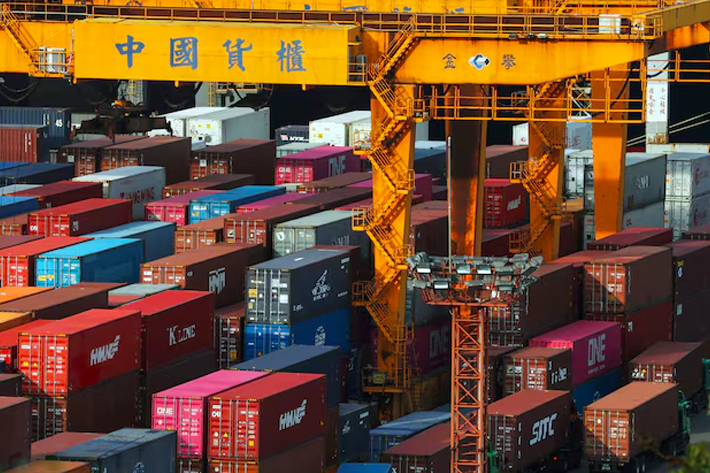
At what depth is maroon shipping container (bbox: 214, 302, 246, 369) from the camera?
52156 millimetres

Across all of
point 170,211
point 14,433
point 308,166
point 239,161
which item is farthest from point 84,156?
point 14,433

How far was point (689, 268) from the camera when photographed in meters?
62.9

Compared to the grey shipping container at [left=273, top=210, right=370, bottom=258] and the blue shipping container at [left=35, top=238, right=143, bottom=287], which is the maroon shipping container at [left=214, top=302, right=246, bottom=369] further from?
the grey shipping container at [left=273, top=210, right=370, bottom=258]

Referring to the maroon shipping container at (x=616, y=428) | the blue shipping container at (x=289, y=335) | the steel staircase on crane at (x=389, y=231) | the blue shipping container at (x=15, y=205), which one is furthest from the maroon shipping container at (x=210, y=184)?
the maroon shipping container at (x=616, y=428)

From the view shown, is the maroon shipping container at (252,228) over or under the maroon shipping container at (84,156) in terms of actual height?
under

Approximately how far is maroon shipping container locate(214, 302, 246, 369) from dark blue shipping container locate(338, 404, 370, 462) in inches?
165

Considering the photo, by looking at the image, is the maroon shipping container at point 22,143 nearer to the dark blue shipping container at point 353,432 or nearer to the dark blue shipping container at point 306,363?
the dark blue shipping container at point 306,363

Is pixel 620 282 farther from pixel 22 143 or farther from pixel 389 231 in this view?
pixel 22 143

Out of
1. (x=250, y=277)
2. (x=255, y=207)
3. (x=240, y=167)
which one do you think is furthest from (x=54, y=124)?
(x=250, y=277)

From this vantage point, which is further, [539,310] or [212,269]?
[539,310]

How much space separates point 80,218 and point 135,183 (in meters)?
8.18

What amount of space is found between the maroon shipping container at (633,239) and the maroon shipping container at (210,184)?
14.9 meters

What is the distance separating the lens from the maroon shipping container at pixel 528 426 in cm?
4847

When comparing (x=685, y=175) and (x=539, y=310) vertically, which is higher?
(x=685, y=175)
